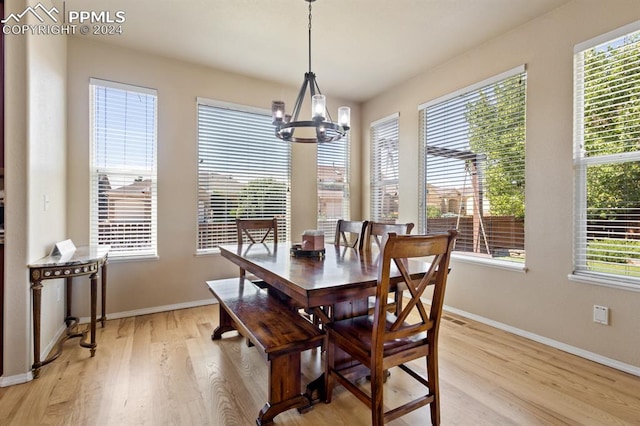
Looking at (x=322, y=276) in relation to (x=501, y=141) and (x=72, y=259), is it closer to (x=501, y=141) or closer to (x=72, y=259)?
(x=72, y=259)

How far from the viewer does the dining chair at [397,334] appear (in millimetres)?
1408

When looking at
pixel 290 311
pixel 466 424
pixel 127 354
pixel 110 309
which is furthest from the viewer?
pixel 110 309

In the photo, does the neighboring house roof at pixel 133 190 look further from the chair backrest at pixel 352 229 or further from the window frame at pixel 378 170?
the window frame at pixel 378 170

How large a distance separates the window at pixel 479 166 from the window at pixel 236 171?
6.29 feet

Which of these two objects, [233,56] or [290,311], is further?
[233,56]

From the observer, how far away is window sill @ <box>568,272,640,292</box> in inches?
84.9

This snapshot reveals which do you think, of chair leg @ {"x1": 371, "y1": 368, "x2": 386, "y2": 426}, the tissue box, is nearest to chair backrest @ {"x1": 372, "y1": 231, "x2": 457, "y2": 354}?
chair leg @ {"x1": 371, "y1": 368, "x2": 386, "y2": 426}

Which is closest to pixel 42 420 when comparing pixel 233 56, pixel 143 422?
pixel 143 422

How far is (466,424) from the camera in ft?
5.35

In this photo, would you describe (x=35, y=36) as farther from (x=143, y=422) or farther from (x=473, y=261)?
(x=473, y=261)

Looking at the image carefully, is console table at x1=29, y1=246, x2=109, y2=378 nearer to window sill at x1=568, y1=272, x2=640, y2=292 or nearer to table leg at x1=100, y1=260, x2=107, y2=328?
table leg at x1=100, y1=260, x2=107, y2=328

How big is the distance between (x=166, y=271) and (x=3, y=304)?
146 centimetres

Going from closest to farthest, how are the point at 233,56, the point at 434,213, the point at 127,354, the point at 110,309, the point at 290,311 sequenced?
the point at 290,311 < the point at 127,354 < the point at 110,309 < the point at 233,56 < the point at 434,213

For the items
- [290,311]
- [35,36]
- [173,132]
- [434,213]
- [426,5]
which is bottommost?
[290,311]
